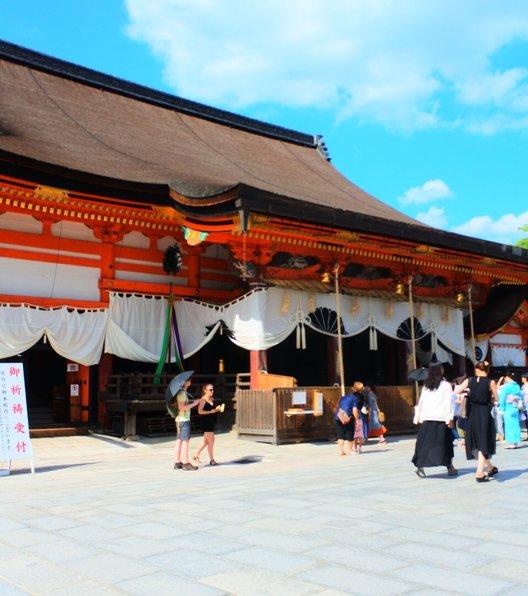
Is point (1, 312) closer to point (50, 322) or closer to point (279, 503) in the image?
point (50, 322)

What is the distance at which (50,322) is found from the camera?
11625 millimetres

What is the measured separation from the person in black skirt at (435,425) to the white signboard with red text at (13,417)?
5051 millimetres

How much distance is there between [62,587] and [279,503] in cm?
252

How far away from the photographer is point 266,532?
14.3 feet

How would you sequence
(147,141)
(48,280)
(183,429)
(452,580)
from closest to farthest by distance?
(452,580) < (183,429) < (48,280) < (147,141)

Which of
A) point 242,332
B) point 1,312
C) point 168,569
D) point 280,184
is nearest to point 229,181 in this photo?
point 280,184

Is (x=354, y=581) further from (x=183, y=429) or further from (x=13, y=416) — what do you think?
(x=13, y=416)

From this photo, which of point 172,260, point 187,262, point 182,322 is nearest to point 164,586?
point 182,322

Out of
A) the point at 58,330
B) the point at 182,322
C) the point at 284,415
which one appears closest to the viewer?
the point at 284,415

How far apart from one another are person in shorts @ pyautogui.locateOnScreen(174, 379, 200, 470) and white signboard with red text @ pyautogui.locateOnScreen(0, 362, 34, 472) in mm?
1953

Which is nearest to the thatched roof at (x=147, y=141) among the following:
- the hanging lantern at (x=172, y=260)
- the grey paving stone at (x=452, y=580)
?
the hanging lantern at (x=172, y=260)

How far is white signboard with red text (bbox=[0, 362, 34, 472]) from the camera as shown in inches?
316

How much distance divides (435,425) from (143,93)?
47.4ft

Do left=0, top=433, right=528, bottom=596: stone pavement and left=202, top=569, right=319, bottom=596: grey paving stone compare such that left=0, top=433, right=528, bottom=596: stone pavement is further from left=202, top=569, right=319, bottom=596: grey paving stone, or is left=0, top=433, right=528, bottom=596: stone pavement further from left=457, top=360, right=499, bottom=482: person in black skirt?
left=457, top=360, right=499, bottom=482: person in black skirt
